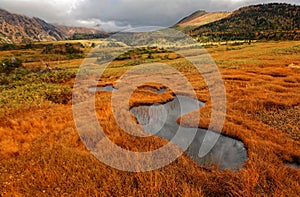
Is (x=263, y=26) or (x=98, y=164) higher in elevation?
(x=263, y=26)

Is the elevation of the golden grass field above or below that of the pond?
above

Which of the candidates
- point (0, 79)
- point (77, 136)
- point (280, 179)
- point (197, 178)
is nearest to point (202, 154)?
point (197, 178)

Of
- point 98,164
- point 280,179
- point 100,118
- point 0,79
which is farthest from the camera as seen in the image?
point 0,79

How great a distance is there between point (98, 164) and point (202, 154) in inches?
159

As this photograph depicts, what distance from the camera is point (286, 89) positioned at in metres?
15.0

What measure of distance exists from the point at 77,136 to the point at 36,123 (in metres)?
3.57

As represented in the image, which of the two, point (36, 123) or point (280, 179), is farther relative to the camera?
point (36, 123)

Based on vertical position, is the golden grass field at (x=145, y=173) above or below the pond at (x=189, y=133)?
above

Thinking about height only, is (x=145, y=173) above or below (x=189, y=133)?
above

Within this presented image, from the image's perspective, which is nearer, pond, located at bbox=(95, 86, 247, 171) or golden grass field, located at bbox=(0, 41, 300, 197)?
golden grass field, located at bbox=(0, 41, 300, 197)

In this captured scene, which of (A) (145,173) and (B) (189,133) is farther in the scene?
(B) (189,133)

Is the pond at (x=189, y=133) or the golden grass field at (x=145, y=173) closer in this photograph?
the golden grass field at (x=145, y=173)

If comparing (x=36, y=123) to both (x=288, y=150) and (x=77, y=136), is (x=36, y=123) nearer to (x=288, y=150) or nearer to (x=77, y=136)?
(x=77, y=136)

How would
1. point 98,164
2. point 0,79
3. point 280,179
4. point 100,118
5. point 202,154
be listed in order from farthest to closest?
point 0,79
point 100,118
point 202,154
point 98,164
point 280,179
